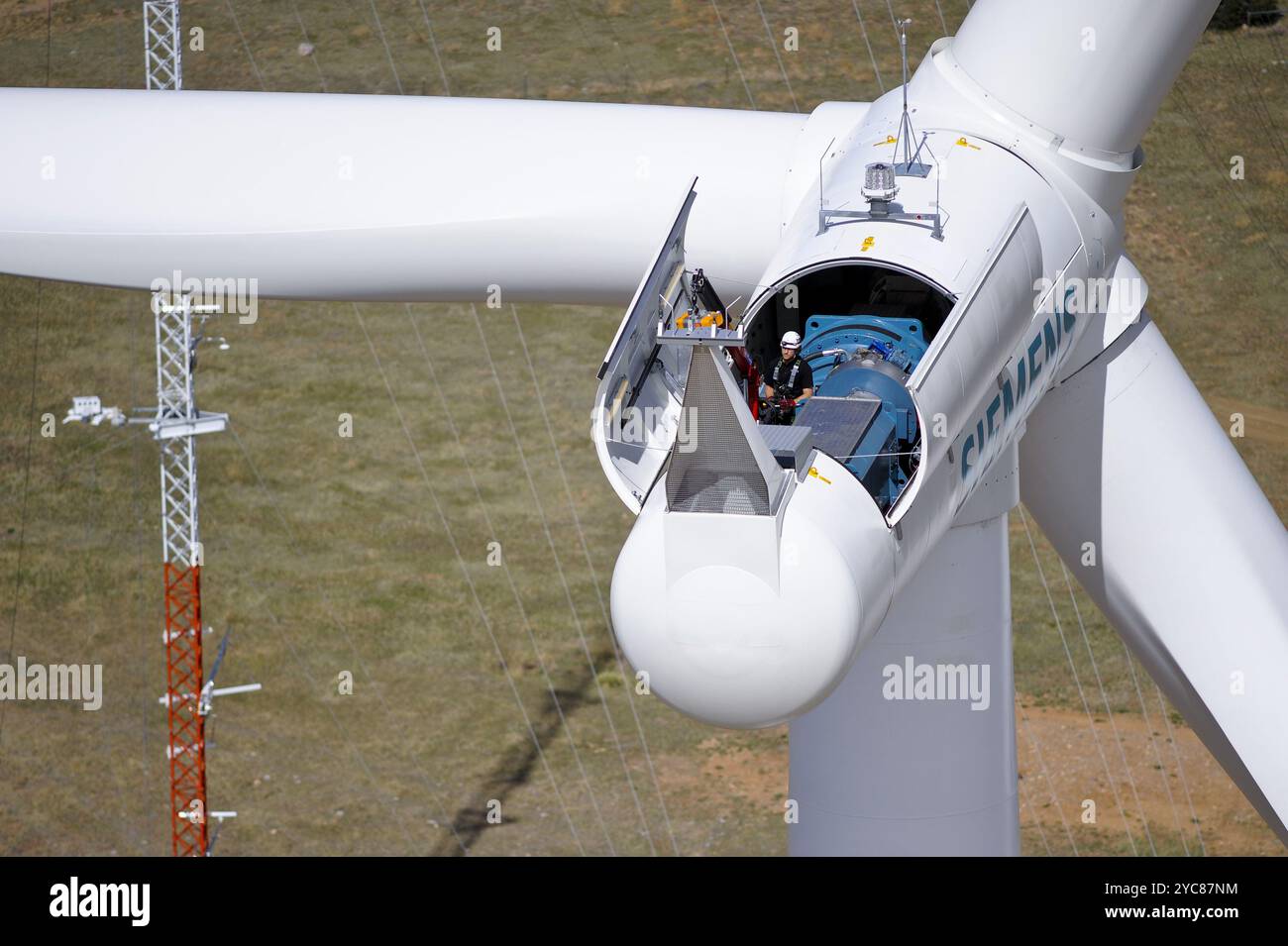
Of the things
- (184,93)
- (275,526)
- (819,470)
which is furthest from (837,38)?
(819,470)

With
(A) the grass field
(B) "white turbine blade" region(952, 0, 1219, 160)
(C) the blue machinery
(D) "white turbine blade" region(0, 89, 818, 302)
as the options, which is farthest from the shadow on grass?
(C) the blue machinery

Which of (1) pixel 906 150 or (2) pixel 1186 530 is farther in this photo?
(2) pixel 1186 530

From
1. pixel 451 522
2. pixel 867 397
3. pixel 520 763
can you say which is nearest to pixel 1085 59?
pixel 867 397

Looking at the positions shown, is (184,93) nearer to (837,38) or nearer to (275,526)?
(275,526)

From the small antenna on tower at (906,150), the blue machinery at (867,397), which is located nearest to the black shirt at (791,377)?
the blue machinery at (867,397)

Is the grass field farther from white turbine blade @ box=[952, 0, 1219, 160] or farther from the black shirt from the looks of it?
the black shirt

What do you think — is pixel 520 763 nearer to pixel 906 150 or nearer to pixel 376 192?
pixel 376 192
